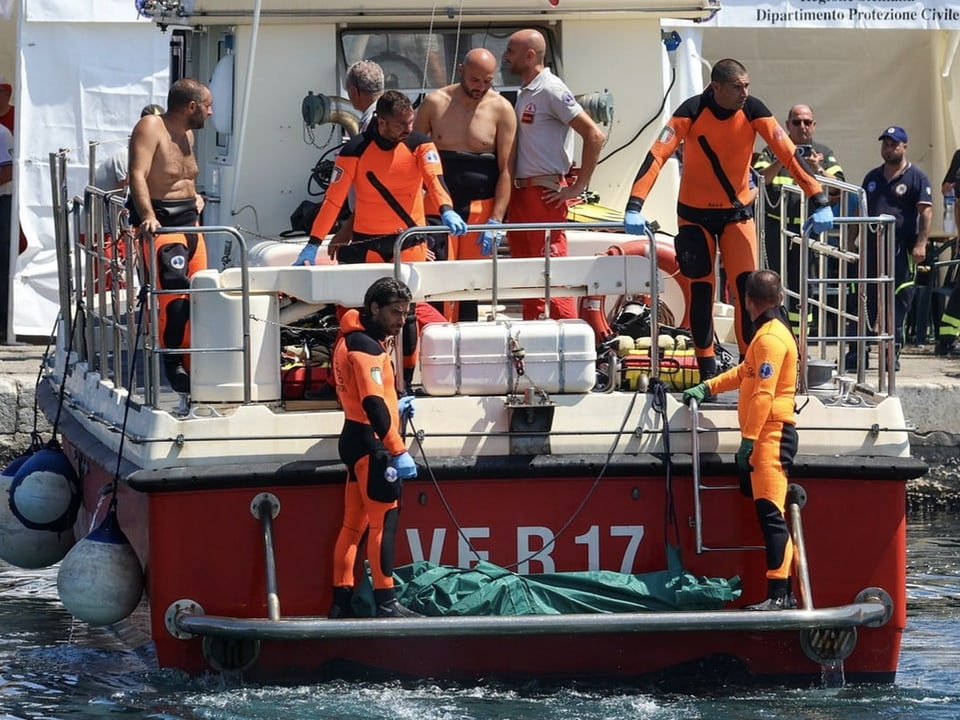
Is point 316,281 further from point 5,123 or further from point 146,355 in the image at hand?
point 5,123

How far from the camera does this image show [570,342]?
6.76 meters

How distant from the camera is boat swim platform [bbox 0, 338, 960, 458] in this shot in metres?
10.9

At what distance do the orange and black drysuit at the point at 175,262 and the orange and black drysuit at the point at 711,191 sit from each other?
1.98m

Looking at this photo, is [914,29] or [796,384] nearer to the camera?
[796,384]

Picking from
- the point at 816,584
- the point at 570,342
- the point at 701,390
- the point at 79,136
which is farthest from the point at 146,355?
the point at 79,136

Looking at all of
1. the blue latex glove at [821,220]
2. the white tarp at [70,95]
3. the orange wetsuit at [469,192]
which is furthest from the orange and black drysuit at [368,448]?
the white tarp at [70,95]

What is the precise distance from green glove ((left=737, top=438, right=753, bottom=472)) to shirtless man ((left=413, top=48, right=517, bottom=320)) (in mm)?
1846

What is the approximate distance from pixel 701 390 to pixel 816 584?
0.81m

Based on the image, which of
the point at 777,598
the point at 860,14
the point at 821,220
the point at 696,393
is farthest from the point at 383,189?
the point at 860,14

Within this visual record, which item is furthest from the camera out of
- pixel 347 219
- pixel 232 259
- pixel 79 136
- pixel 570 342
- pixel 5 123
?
pixel 5 123

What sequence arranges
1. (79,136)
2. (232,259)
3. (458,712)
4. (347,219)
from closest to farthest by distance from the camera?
(458,712)
(347,219)
(232,259)
(79,136)

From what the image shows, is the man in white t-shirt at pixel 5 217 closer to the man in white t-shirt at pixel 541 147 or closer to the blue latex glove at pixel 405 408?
the man in white t-shirt at pixel 541 147

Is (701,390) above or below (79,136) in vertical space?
below

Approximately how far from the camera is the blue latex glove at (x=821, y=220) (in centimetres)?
701
